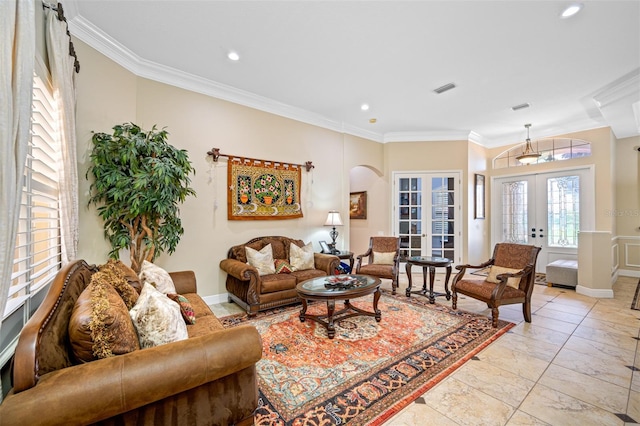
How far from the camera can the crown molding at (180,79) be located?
2.86m

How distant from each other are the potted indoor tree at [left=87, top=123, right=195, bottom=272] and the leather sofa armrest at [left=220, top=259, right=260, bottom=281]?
2.78 ft

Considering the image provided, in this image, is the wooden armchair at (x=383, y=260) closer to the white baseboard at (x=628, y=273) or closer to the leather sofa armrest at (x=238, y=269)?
the leather sofa armrest at (x=238, y=269)

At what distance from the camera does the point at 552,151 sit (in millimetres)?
6141

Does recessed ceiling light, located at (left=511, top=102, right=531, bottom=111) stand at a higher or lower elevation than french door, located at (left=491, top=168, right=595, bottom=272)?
higher

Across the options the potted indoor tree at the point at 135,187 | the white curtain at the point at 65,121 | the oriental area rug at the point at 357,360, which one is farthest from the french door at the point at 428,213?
the white curtain at the point at 65,121

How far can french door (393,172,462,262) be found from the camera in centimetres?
617

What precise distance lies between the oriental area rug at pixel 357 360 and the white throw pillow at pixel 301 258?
64 centimetres

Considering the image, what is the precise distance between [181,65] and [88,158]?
163cm

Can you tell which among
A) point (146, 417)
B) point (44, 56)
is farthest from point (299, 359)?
point (44, 56)

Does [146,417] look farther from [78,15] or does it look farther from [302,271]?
[78,15]

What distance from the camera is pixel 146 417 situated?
128 centimetres

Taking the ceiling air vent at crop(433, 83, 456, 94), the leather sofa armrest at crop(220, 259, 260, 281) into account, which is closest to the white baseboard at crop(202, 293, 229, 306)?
the leather sofa armrest at crop(220, 259, 260, 281)

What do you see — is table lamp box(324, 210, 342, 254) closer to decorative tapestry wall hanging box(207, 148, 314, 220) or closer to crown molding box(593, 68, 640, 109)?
decorative tapestry wall hanging box(207, 148, 314, 220)

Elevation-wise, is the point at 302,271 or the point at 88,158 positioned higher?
the point at 88,158
